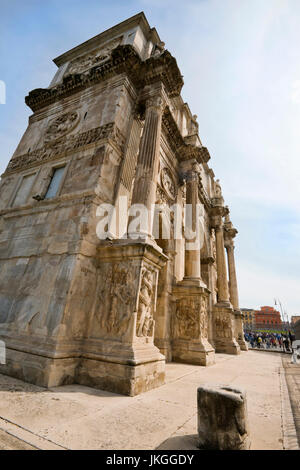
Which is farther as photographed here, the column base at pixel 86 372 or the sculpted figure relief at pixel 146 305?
the sculpted figure relief at pixel 146 305

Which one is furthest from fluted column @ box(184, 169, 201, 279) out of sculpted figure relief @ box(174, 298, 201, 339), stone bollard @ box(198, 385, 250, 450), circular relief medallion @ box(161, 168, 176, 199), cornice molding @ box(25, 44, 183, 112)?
stone bollard @ box(198, 385, 250, 450)

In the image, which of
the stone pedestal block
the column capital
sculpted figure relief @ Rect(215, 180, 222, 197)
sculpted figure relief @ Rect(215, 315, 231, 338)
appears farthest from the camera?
sculpted figure relief @ Rect(215, 180, 222, 197)

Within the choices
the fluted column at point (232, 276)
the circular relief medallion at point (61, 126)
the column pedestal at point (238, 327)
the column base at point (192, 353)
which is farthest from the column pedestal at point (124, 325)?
the fluted column at point (232, 276)

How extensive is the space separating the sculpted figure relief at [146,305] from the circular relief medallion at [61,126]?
6.67m

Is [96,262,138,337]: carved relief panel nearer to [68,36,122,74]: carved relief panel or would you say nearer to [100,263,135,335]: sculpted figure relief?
[100,263,135,335]: sculpted figure relief

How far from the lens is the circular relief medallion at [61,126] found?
8.79m

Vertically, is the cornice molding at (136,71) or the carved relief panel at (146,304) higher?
the cornice molding at (136,71)

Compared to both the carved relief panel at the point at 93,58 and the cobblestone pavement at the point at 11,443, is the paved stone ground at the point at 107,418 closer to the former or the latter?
the cobblestone pavement at the point at 11,443

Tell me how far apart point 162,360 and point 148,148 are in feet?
19.9

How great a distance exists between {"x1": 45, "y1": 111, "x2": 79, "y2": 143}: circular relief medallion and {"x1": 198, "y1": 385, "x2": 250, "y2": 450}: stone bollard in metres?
9.30

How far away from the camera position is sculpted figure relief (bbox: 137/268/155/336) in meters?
5.06

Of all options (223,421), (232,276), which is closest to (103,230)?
(223,421)

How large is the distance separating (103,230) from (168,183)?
231 inches

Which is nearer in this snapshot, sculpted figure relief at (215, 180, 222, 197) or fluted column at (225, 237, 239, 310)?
fluted column at (225, 237, 239, 310)
